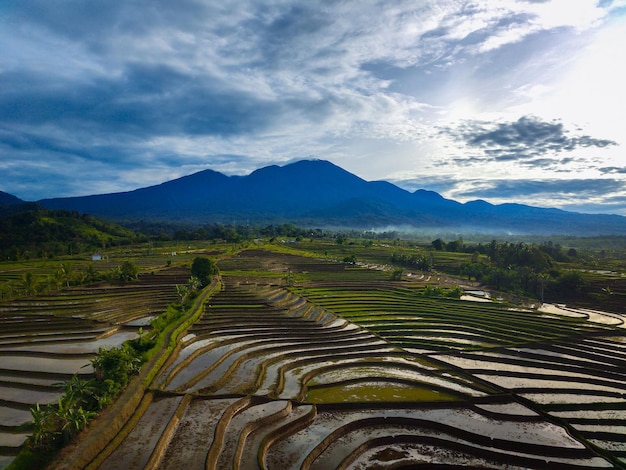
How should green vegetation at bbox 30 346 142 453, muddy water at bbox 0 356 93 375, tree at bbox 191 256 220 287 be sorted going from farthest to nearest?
tree at bbox 191 256 220 287, muddy water at bbox 0 356 93 375, green vegetation at bbox 30 346 142 453

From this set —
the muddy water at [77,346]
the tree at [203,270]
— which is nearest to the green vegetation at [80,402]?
the muddy water at [77,346]

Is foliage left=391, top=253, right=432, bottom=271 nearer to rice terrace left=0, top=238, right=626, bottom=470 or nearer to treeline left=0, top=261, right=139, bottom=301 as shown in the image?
rice terrace left=0, top=238, right=626, bottom=470

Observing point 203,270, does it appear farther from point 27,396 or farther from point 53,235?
point 53,235

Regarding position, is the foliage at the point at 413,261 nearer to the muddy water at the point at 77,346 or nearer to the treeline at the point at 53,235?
the muddy water at the point at 77,346

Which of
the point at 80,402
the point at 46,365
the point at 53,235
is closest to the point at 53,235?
the point at 53,235

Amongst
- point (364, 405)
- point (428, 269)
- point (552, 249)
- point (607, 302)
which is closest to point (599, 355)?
point (364, 405)

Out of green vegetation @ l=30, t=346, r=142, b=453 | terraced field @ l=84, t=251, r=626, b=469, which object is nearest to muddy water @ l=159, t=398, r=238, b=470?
terraced field @ l=84, t=251, r=626, b=469
